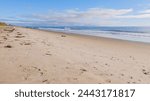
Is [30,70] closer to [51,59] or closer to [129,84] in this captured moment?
[51,59]

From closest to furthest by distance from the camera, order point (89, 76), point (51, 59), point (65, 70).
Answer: point (89, 76) < point (65, 70) < point (51, 59)

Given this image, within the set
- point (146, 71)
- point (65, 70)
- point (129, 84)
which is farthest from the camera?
point (146, 71)

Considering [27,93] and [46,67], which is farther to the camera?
[46,67]

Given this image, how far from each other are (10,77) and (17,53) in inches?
96.2

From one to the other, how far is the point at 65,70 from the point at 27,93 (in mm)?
1561

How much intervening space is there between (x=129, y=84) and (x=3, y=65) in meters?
3.25

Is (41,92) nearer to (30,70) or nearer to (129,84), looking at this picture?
(30,70)

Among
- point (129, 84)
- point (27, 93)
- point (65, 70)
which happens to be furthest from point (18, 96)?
point (129, 84)

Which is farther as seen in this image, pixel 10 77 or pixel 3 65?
pixel 3 65

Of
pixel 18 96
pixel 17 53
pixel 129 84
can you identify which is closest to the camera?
pixel 18 96

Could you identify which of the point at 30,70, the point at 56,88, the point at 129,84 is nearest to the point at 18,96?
the point at 56,88

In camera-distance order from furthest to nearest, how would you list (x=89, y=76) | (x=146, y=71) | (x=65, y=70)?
(x=146, y=71) < (x=65, y=70) < (x=89, y=76)

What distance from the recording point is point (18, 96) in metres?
4.22

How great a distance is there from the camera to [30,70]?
18.2ft
